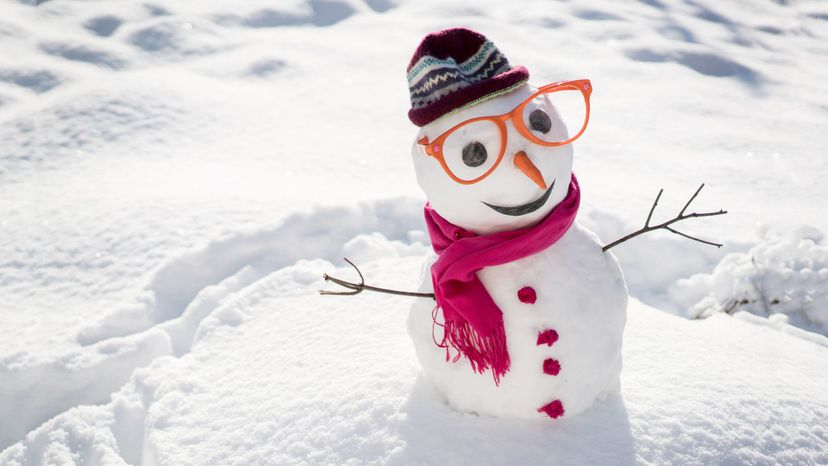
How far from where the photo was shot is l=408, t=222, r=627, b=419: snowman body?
1.47 metres

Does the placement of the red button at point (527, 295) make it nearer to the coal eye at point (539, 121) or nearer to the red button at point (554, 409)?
the red button at point (554, 409)

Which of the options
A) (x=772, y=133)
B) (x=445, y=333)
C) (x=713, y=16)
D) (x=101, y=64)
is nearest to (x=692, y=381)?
(x=445, y=333)

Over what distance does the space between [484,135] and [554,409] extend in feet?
2.21

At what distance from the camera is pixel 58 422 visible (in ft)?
6.45

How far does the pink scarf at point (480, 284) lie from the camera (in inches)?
56.4

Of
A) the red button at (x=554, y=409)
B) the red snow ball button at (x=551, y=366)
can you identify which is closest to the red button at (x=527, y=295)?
the red snow ball button at (x=551, y=366)

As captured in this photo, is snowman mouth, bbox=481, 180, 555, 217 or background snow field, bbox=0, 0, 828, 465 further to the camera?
background snow field, bbox=0, 0, 828, 465

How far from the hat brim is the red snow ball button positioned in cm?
62

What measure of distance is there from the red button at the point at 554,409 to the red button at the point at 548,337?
0.15 metres

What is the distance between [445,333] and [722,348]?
1107 mm

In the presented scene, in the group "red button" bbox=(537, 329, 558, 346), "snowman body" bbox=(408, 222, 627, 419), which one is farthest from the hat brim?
"red button" bbox=(537, 329, 558, 346)

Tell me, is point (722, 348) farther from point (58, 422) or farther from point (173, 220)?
point (173, 220)

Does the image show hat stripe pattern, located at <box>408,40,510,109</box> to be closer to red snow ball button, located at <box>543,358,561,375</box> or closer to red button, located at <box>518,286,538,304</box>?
red button, located at <box>518,286,538,304</box>

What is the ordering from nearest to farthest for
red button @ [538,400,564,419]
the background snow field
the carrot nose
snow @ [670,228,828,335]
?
the carrot nose
red button @ [538,400,564,419]
the background snow field
snow @ [670,228,828,335]
